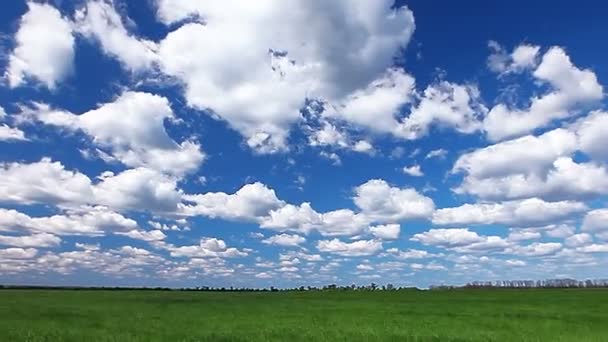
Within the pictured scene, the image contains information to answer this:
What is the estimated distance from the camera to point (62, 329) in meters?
36.9

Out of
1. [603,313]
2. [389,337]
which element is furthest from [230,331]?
[603,313]

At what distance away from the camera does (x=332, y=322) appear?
→ 41.7 m

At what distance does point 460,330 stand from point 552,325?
25.5 feet

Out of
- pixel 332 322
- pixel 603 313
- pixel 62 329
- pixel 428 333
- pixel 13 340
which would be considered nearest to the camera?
pixel 13 340

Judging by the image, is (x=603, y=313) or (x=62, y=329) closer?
(x=62, y=329)

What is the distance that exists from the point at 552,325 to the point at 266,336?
19958 mm

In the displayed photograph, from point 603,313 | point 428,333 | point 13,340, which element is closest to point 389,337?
point 428,333

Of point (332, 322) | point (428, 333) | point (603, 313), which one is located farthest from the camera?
point (603, 313)

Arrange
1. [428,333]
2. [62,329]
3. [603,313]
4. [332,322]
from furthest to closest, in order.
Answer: [603,313] → [332,322] → [62,329] → [428,333]

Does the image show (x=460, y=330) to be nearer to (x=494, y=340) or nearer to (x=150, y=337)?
(x=494, y=340)

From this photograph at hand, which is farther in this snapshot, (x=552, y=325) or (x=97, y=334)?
(x=552, y=325)

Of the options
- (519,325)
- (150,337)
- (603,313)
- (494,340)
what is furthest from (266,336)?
(603,313)

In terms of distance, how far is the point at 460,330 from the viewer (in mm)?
35500

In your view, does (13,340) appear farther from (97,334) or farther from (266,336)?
(266,336)
